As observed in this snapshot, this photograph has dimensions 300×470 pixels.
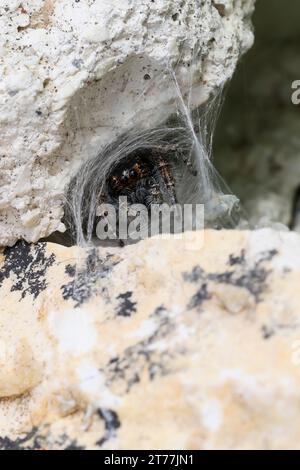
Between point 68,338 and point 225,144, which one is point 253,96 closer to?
point 225,144

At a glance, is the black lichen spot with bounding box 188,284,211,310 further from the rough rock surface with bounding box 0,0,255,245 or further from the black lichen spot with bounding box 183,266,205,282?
the rough rock surface with bounding box 0,0,255,245

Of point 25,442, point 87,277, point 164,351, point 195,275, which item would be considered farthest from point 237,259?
point 25,442

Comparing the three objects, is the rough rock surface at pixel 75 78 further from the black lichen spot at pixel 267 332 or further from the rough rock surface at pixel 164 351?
the black lichen spot at pixel 267 332

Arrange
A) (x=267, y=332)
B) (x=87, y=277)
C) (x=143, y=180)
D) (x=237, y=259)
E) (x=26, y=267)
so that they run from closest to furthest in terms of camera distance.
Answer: (x=267, y=332)
(x=237, y=259)
(x=87, y=277)
(x=26, y=267)
(x=143, y=180)

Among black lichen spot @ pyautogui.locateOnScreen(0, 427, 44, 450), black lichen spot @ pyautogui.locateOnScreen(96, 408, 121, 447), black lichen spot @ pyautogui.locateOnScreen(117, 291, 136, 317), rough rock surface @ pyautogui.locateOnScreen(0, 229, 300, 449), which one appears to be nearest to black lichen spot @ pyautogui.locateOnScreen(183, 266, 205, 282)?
rough rock surface @ pyautogui.locateOnScreen(0, 229, 300, 449)

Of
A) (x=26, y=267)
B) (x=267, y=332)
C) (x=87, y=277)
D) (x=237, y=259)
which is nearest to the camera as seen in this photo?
(x=267, y=332)

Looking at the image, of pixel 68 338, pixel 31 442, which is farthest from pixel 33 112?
pixel 31 442

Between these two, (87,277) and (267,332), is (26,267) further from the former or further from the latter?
(267,332)
